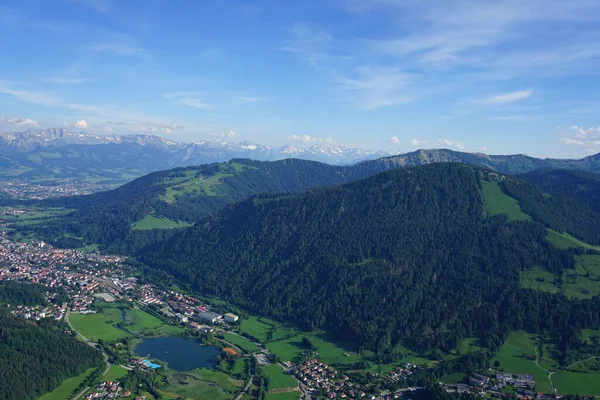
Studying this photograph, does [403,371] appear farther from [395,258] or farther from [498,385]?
[395,258]

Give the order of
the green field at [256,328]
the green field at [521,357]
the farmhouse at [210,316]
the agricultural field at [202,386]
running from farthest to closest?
the farmhouse at [210,316] < the green field at [256,328] < the green field at [521,357] < the agricultural field at [202,386]

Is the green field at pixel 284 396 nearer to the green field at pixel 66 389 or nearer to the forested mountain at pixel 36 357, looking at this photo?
the green field at pixel 66 389

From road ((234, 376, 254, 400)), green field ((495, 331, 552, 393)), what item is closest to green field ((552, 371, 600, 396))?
green field ((495, 331, 552, 393))

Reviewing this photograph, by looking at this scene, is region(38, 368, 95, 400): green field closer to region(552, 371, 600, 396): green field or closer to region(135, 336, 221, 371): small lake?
region(135, 336, 221, 371): small lake

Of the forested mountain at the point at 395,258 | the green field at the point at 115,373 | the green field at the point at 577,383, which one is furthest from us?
the forested mountain at the point at 395,258

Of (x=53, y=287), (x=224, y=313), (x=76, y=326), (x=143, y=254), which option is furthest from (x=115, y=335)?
(x=143, y=254)

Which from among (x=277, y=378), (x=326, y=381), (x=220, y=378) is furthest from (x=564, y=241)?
(x=220, y=378)

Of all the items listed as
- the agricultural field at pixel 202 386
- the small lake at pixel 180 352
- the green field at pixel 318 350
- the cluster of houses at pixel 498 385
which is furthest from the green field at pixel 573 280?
the agricultural field at pixel 202 386
